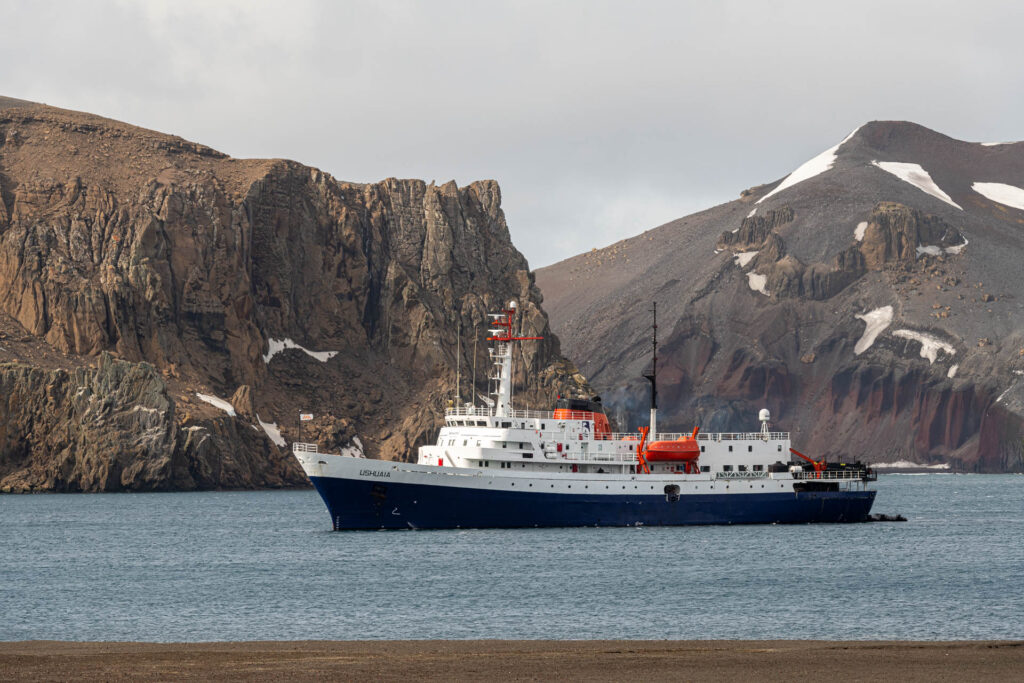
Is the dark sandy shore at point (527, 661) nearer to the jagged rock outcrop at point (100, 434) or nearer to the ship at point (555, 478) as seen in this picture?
the ship at point (555, 478)

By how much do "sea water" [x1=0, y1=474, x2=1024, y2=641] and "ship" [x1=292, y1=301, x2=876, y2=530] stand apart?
4.24 ft

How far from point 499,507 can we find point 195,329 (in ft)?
360

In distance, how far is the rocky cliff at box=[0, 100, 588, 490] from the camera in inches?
5935

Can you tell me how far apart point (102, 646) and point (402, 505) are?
4425 centimetres

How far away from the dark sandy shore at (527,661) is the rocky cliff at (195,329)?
119 metres

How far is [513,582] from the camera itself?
54.9m

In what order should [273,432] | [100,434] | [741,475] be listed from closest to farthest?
1. [741,475]
2. [100,434]
3. [273,432]

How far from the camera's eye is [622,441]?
8056 centimetres

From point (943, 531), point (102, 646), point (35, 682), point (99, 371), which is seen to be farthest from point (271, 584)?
point (99, 371)

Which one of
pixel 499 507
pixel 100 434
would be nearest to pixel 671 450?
pixel 499 507

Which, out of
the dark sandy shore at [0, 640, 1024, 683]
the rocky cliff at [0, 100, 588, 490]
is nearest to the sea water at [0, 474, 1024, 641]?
the dark sandy shore at [0, 640, 1024, 683]

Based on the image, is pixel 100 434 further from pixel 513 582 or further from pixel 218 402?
pixel 513 582

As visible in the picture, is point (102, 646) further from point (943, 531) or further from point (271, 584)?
point (943, 531)

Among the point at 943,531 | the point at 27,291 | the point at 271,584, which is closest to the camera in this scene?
the point at 271,584
